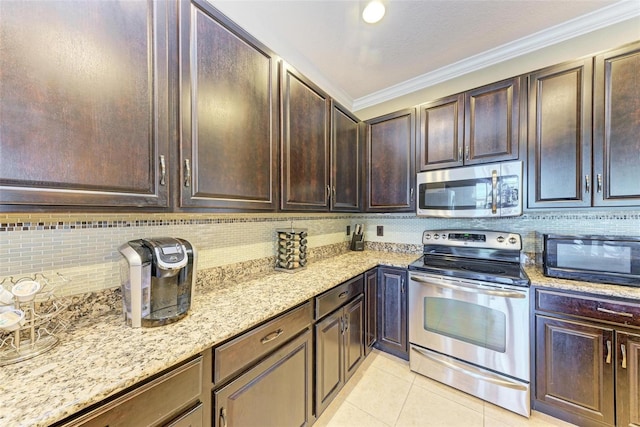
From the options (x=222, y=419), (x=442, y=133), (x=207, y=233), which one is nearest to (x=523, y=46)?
(x=442, y=133)

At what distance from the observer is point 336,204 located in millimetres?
2059

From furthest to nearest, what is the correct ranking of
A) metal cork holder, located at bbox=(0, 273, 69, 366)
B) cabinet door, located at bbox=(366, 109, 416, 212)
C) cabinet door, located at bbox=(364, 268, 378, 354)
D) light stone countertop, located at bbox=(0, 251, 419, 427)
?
cabinet door, located at bbox=(366, 109, 416, 212) → cabinet door, located at bbox=(364, 268, 378, 354) → metal cork holder, located at bbox=(0, 273, 69, 366) → light stone countertop, located at bbox=(0, 251, 419, 427)

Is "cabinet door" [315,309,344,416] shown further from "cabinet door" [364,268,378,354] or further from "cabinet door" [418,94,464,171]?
"cabinet door" [418,94,464,171]

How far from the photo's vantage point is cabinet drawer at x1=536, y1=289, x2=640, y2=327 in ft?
4.29

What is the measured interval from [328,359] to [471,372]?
110 centimetres

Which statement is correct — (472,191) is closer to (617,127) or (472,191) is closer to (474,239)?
(474,239)

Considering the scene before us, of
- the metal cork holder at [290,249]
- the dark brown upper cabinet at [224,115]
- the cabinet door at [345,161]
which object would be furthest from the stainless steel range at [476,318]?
the dark brown upper cabinet at [224,115]

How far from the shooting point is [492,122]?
186 cm

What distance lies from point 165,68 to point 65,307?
1.06 m

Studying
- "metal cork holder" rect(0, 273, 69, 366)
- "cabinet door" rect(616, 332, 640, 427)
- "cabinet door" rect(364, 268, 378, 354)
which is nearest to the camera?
"metal cork holder" rect(0, 273, 69, 366)

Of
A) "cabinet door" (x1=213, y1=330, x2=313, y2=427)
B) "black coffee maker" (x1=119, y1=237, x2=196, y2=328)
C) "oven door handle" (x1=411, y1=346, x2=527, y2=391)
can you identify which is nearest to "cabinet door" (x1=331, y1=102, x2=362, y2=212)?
"cabinet door" (x1=213, y1=330, x2=313, y2=427)

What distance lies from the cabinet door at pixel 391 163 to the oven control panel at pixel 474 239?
36cm

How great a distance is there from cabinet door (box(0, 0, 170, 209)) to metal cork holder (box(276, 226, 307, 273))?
0.97 m

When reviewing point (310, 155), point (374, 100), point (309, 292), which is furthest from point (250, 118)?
point (374, 100)
